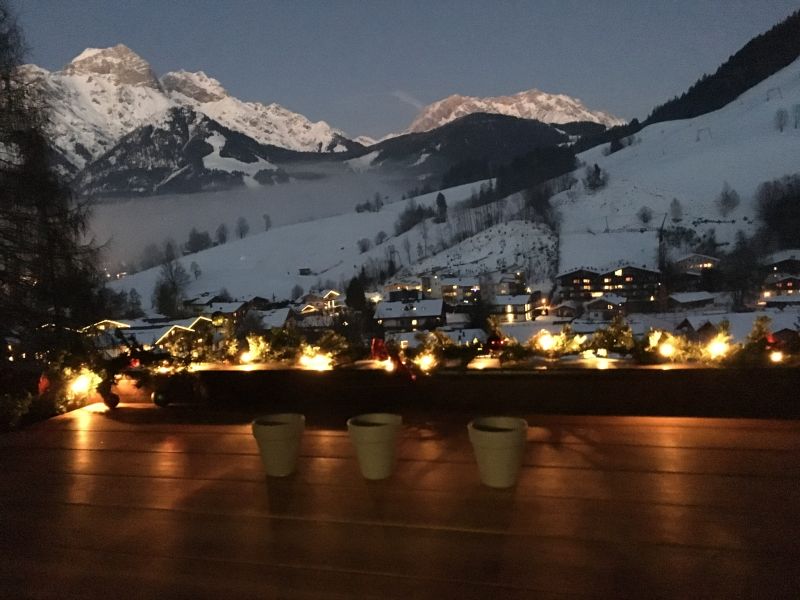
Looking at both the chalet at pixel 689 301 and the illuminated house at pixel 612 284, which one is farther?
the illuminated house at pixel 612 284

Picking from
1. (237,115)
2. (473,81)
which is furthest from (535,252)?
(237,115)

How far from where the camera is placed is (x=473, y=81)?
4044 cm

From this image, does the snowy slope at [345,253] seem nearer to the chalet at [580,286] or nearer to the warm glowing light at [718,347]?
the chalet at [580,286]

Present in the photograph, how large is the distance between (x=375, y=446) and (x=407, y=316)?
1210 cm

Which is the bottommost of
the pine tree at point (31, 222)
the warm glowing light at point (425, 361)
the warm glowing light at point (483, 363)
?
the warm glowing light at point (483, 363)

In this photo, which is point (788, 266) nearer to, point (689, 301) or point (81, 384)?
point (689, 301)

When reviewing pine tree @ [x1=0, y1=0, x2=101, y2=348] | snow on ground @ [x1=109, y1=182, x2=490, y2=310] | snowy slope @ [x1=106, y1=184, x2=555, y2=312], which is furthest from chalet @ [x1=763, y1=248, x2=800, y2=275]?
snow on ground @ [x1=109, y1=182, x2=490, y2=310]

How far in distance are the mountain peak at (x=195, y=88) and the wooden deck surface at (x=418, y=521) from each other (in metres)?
197

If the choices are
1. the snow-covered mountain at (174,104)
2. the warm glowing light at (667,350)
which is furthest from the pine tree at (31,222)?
the snow-covered mountain at (174,104)

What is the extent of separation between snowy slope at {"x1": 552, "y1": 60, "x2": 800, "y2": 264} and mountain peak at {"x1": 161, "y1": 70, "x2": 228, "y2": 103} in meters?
136

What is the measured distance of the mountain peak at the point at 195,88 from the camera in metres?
182

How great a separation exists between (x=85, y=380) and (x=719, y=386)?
4.74 m

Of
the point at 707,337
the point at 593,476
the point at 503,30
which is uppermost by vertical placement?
the point at 503,30

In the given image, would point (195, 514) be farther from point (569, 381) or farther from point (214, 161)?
point (214, 161)
